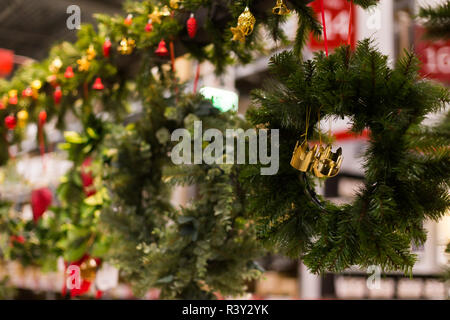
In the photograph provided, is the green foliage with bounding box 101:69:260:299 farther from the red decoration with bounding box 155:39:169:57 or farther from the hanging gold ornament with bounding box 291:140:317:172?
the hanging gold ornament with bounding box 291:140:317:172

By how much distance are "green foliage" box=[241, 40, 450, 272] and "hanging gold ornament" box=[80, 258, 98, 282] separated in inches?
47.3

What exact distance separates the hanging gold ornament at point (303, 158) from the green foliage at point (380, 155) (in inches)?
2.7

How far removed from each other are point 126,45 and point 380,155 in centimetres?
94

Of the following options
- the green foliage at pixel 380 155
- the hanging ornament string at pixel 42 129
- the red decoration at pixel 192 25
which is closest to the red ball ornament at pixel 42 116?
the hanging ornament string at pixel 42 129

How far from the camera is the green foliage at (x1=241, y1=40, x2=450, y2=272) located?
2.15ft

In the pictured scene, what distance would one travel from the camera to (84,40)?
1.64m

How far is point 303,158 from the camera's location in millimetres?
783

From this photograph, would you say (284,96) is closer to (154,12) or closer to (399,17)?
(154,12)

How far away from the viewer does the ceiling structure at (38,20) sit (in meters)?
3.52

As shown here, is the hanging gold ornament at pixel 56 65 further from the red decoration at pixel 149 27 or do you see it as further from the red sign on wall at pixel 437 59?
the red sign on wall at pixel 437 59

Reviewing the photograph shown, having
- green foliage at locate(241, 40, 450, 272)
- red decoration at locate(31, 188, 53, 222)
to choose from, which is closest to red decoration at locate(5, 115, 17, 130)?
red decoration at locate(31, 188, 53, 222)

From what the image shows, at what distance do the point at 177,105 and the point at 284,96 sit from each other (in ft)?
1.86

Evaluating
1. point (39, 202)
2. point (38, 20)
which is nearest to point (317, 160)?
point (39, 202)
